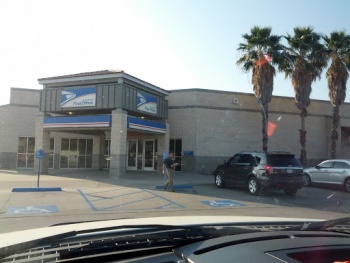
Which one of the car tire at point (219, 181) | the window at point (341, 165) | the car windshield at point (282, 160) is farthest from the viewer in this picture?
the car tire at point (219, 181)

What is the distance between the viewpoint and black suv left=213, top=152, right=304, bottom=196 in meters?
14.7

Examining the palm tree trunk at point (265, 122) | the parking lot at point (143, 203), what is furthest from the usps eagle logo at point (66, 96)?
the palm tree trunk at point (265, 122)

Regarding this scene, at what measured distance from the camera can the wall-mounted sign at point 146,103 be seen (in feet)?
75.9

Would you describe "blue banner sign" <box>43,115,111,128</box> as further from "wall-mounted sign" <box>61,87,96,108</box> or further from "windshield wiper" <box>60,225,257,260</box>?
"windshield wiper" <box>60,225,257,260</box>

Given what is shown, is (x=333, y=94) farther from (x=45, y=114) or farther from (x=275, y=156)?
(x=45, y=114)

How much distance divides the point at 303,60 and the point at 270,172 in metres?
14.7

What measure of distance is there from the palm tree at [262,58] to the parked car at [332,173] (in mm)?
7569

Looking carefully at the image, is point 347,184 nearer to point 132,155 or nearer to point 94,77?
point 94,77

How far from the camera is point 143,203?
12.5m

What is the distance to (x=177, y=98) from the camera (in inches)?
1122

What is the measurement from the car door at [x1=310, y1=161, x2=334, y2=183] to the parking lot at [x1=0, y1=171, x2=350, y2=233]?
1.04 m

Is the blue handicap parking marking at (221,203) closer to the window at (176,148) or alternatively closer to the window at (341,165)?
the window at (341,165)

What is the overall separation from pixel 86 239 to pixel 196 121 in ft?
83.9

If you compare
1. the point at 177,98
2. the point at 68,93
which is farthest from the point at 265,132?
the point at 68,93
